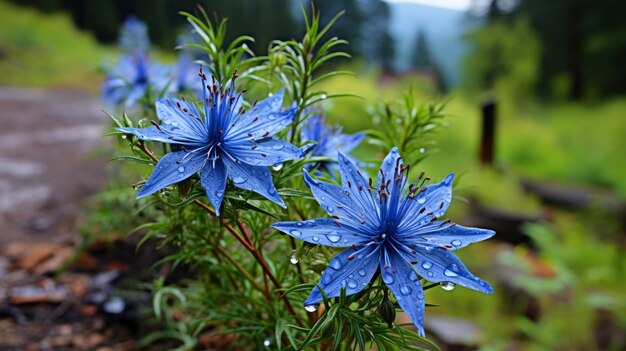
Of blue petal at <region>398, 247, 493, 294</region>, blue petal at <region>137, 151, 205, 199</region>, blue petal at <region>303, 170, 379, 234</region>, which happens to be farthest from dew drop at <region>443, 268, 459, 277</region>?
blue petal at <region>137, 151, 205, 199</region>

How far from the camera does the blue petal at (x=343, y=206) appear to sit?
2.36 ft

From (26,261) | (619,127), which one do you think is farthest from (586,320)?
(619,127)

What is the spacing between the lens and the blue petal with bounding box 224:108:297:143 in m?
0.77

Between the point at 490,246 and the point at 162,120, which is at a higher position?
the point at 162,120

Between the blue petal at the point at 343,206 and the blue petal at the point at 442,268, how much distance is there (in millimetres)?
62

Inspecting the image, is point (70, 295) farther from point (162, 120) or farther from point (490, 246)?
point (490, 246)

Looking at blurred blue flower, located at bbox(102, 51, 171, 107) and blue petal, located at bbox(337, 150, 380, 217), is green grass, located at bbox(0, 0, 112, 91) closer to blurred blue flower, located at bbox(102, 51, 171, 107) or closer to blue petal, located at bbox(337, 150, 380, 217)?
blurred blue flower, located at bbox(102, 51, 171, 107)

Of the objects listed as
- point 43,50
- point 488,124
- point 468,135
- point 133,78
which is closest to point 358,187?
point 133,78

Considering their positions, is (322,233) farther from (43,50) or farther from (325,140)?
(43,50)

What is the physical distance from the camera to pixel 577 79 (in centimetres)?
1343

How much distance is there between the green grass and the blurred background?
0.11ft

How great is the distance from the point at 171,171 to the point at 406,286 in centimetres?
34

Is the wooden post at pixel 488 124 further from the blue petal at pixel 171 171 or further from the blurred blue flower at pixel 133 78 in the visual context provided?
the blue petal at pixel 171 171

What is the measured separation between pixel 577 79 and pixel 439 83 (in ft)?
11.4
